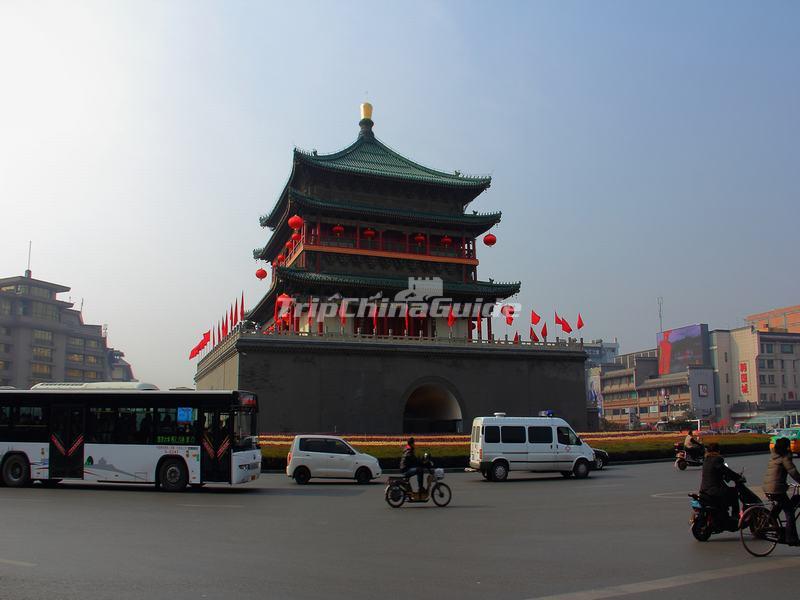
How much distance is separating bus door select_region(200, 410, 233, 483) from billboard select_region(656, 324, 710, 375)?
270 feet

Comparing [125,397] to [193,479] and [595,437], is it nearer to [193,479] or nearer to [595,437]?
[193,479]

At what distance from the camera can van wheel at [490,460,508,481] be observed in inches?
909

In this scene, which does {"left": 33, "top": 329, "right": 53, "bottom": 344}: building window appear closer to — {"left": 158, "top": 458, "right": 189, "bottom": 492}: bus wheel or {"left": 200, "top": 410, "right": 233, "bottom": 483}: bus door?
{"left": 158, "top": 458, "right": 189, "bottom": 492}: bus wheel

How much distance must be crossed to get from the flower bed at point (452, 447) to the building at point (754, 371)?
53.0 m

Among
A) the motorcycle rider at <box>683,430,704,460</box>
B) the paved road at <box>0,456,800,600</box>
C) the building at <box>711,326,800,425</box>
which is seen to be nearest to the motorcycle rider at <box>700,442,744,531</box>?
the paved road at <box>0,456,800,600</box>

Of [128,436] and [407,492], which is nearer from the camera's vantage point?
[407,492]

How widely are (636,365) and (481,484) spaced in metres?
83.4

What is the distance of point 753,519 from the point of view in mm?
9766

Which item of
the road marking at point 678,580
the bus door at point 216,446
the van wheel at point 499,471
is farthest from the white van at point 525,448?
the road marking at point 678,580

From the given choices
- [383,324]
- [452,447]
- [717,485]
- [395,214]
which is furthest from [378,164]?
[717,485]

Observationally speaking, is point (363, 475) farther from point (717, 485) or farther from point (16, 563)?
point (16, 563)

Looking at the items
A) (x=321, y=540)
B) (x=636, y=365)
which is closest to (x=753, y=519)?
(x=321, y=540)

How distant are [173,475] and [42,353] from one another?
76.2m

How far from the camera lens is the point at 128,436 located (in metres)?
19.3
